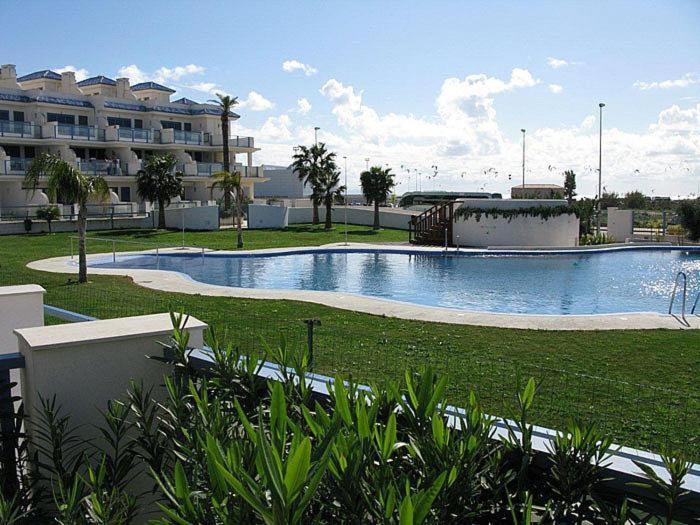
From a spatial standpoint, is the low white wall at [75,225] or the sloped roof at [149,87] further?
the sloped roof at [149,87]

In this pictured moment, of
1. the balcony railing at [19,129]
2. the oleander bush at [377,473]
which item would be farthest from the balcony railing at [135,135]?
the oleander bush at [377,473]

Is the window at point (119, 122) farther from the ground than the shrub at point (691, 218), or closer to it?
farther from the ground

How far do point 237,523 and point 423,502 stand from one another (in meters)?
0.57

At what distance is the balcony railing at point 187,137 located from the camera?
49.7m

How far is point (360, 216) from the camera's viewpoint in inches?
1919

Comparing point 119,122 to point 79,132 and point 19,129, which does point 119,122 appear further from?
point 19,129

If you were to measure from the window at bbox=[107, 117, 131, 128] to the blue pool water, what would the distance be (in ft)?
78.9

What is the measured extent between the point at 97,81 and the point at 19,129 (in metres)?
11.5

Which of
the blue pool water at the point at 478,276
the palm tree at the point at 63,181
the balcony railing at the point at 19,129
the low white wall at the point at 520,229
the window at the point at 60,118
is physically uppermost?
the window at the point at 60,118

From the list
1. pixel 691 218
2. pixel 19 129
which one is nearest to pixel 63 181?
pixel 19 129

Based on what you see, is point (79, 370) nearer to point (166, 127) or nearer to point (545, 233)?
point (545, 233)

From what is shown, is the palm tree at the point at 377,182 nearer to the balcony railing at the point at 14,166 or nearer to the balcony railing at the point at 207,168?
the balcony railing at the point at 207,168

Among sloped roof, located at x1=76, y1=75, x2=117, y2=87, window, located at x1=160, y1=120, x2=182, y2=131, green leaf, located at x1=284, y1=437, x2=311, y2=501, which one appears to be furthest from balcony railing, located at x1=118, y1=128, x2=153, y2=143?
green leaf, located at x1=284, y1=437, x2=311, y2=501

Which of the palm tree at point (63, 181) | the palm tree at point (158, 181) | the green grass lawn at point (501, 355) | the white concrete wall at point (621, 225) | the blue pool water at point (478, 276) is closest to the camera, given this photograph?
the green grass lawn at point (501, 355)
